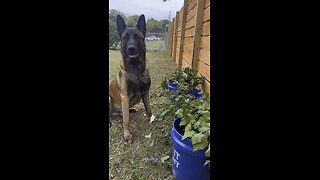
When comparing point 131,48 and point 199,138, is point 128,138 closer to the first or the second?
point 131,48

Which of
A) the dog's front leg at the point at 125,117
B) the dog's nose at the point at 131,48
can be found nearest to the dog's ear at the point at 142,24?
the dog's nose at the point at 131,48

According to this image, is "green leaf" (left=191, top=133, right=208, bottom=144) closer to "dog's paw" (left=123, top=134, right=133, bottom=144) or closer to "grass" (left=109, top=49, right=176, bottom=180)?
"grass" (left=109, top=49, right=176, bottom=180)

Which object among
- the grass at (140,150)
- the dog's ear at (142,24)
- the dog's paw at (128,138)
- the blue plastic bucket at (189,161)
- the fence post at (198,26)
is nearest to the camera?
the blue plastic bucket at (189,161)

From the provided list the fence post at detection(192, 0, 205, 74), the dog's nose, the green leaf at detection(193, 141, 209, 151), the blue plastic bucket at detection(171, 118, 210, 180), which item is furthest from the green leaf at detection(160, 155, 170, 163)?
the fence post at detection(192, 0, 205, 74)

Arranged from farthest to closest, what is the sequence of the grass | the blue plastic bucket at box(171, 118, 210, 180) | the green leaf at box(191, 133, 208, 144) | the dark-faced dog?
1. the dark-faced dog
2. the grass
3. the blue plastic bucket at box(171, 118, 210, 180)
4. the green leaf at box(191, 133, 208, 144)

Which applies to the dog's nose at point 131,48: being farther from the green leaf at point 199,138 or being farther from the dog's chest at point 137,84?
the green leaf at point 199,138

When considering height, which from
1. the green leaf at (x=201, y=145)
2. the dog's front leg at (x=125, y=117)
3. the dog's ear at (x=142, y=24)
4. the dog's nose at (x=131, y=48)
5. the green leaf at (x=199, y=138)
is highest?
the dog's ear at (x=142, y=24)

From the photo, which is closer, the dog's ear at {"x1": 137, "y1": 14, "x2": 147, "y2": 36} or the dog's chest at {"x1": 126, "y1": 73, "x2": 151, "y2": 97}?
the dog's ear at {"x1": 137, "y1": 14, "x2": 147, "y2": 36}

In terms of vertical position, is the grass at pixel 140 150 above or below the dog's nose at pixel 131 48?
below
